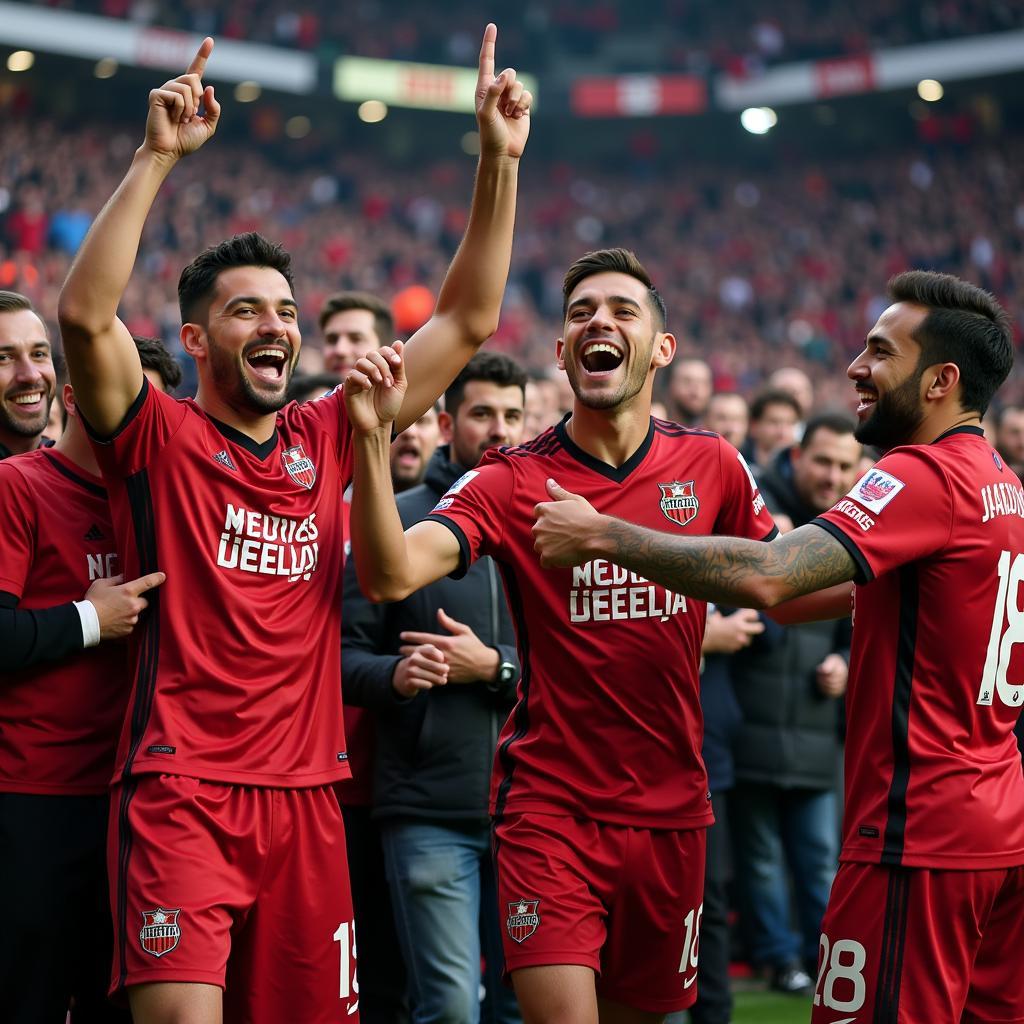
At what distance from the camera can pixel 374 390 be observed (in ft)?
12.6

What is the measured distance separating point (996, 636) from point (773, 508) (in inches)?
129

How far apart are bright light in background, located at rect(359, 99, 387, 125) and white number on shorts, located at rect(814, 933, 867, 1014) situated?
31326mm

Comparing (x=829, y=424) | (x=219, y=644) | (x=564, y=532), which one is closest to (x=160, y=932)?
(x=219, y=644)

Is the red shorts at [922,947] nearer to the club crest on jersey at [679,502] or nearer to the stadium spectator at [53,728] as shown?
the club crest on jersey at [679,502]

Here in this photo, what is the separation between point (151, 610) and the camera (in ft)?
12.4

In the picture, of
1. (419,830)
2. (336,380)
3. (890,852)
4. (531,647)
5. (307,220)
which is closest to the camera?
(890,852)

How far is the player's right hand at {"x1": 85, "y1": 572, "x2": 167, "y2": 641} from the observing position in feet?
12.2

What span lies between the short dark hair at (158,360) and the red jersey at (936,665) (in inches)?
89.9

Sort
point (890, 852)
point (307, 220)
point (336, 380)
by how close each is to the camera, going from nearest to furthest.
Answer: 1. point (890, 852)
2. point (336, 380)
3. point (307, 220)

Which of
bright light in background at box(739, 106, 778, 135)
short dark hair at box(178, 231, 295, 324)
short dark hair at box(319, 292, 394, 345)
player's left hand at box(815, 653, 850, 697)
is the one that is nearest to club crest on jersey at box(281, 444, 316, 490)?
short dark hair at box(178, 231, 295, 324)

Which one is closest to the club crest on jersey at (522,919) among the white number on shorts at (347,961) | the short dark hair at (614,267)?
the white number on shorts at (347,961)

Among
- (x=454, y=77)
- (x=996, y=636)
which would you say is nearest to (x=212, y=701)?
(x=996, y=636)

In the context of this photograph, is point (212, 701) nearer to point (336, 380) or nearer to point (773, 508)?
point (336, 380)

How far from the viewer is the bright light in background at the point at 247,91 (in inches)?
1197
